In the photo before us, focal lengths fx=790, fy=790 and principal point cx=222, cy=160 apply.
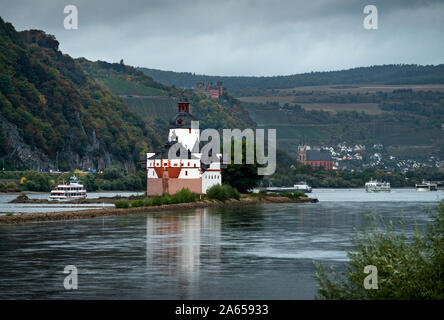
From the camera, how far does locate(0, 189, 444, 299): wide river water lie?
35.5 m

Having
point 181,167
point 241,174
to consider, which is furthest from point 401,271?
point 241,174

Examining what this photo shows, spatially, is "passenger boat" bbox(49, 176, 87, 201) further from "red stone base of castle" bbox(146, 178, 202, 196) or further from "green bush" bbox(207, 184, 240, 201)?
"green bush" bbox(207, 184, 240, 201)

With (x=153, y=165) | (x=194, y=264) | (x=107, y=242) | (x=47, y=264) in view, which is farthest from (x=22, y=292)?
(x=153, y=165)

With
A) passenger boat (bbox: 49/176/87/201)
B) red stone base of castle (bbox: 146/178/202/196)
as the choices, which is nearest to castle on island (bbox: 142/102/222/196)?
red stone base of castle (bbox: 146/178/202/196)

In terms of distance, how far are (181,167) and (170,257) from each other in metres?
77.1

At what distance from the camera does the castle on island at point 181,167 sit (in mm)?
124812

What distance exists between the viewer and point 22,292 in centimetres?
3459

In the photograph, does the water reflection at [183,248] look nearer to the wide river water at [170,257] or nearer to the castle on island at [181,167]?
the wide river water at [170,257]

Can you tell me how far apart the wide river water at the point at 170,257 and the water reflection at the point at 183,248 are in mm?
60

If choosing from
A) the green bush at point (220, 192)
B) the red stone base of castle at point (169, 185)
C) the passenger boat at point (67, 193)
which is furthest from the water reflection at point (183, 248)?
the passenger boat at point (67, 193)

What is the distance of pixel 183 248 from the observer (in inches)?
2116

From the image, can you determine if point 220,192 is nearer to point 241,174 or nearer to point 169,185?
point 169,185
